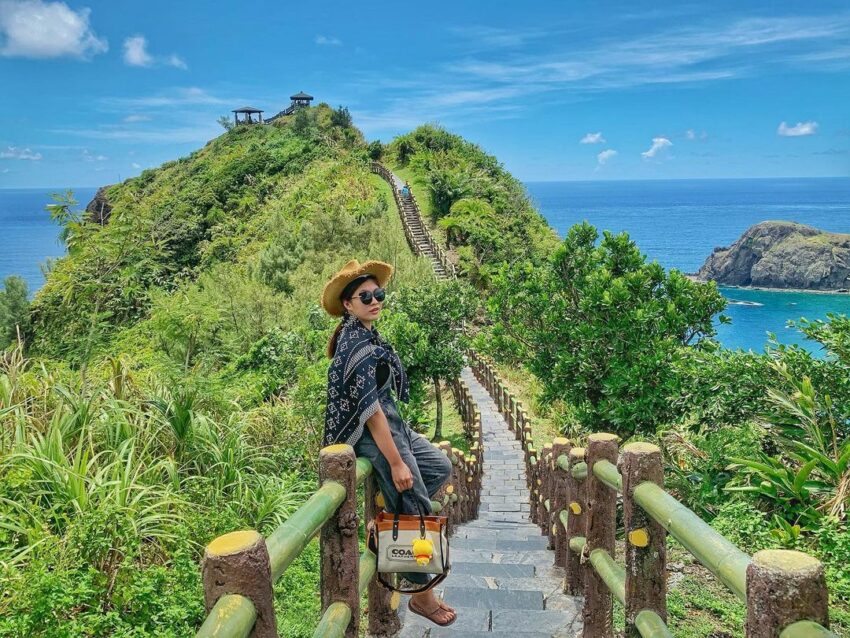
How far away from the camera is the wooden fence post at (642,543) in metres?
2.42

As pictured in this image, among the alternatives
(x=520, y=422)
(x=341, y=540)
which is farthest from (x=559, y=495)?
(x=520, y=422)

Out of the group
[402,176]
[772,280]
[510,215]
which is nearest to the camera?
[510,215]

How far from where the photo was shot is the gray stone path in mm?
3637

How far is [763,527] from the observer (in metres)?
4.85

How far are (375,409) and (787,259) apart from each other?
79.3 m

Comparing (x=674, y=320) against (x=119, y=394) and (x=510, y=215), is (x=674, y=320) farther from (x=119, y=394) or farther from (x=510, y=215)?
(x=510, y=215)

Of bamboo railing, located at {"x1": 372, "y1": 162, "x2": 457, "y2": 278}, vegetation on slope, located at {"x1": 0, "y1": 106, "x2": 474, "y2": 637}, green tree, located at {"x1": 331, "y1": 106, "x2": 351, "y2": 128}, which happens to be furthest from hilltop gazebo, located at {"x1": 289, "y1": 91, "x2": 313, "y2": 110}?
vegetation on slope, located at {"x1": 0, "y1": 106, "x2": 474, "y2": 637}

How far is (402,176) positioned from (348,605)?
42893 mm

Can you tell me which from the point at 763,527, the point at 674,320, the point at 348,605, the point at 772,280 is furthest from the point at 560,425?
the point at 772,280

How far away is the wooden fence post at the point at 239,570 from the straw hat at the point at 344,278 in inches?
71.8

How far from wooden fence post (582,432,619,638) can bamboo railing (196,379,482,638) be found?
3.25 feet

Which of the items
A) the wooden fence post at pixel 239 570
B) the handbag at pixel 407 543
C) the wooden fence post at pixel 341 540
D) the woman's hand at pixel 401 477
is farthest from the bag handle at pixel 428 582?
the wooden fence post at pixel 239 570

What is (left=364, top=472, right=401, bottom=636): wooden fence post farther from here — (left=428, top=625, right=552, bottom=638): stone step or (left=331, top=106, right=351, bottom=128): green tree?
(left=331, top=106, right=351, bottom=128): green tree

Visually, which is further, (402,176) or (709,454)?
(402,176)
